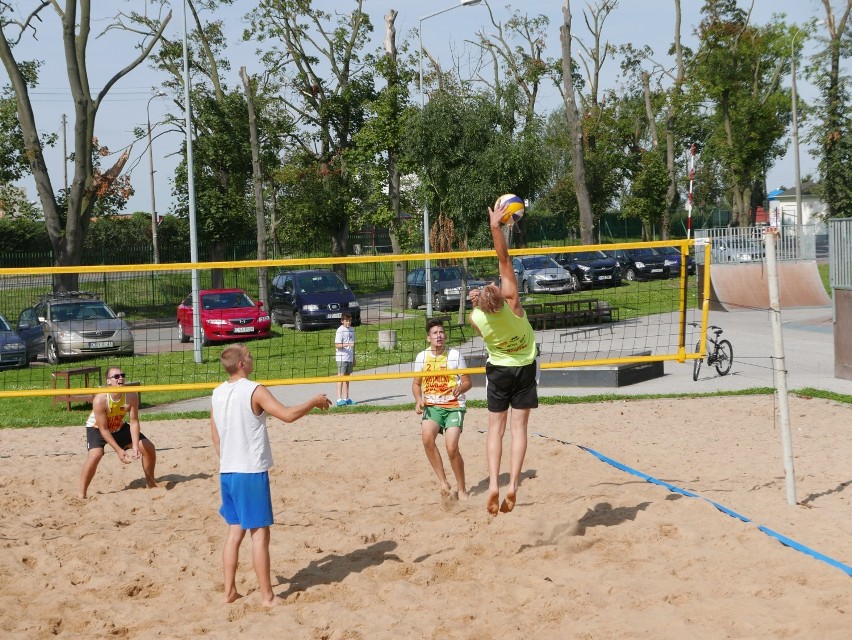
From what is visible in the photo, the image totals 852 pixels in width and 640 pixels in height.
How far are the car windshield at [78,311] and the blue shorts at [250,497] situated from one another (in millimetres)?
13984

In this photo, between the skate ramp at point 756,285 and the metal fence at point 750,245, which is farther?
the metal fence at point 750,245

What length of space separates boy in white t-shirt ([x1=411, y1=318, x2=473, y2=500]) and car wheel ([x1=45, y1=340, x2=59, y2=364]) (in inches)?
481

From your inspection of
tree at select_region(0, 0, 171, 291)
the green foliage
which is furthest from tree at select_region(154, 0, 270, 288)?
the green foliage

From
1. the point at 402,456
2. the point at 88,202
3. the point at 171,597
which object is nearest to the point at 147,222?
the point at 88,202

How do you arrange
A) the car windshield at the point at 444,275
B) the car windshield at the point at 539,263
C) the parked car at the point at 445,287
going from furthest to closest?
the car windshield at the point at 539,263 → the car windshield at the point at 444,275 → the parked car at the point at 445,287

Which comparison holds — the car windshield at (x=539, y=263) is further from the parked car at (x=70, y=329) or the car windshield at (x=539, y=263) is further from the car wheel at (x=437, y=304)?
the parked car at (x=70, y=329)

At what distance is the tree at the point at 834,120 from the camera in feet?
115

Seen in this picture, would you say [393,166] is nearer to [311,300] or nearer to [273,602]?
[311,300]

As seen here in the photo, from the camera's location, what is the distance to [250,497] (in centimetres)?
554

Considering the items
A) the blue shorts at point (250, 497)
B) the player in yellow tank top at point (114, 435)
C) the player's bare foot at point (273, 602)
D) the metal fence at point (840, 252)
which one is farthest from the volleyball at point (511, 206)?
the metal fence at point (840, 252)

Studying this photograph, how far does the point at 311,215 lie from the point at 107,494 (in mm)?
23993

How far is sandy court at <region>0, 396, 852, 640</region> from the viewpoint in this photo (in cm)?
521

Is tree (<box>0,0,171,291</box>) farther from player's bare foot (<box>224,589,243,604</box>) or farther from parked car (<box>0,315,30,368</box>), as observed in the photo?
player's bare foot (<box>224,589,243,604</box>)

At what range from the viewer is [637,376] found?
1470 centimetres
